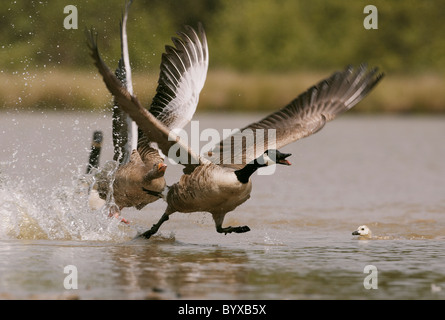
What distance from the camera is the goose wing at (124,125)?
456 inches

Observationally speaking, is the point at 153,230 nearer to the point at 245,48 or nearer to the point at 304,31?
the point at 245,48

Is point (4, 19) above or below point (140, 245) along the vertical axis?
above

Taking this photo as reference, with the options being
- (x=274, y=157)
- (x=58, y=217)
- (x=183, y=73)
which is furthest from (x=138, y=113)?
(x=183, y=73)

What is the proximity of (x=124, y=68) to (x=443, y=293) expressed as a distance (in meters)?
5.65

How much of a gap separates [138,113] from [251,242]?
7.60ft

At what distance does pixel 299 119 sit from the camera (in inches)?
418

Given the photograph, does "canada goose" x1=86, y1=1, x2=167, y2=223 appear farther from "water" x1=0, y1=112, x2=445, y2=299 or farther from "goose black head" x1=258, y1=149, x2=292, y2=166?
"goose black head" x1=258, y1=149, x2=292, y2=166

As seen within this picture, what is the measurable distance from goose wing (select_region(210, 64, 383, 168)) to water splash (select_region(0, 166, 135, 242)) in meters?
1.58

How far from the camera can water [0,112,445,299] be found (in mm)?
7617

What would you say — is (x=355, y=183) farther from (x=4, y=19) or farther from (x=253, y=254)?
(x=4, y=19)

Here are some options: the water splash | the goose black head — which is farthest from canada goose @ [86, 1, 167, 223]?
the goose black head

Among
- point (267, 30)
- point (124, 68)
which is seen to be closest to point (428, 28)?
point (267, 30)
